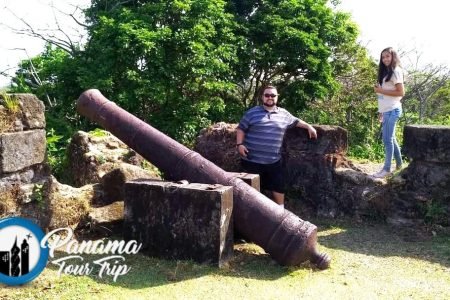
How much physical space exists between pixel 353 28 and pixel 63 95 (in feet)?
23.6

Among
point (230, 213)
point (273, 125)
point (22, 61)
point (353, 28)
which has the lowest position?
point (230, 213)

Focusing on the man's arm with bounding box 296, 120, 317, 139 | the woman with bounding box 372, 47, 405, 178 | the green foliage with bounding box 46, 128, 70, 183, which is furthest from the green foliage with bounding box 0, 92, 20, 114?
the woman with bounding box 372, 47, 405, 178

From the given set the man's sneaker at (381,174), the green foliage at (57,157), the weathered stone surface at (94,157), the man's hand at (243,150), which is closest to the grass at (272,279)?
the man's hand at (243,150)

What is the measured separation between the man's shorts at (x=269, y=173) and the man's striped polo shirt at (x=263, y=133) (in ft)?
0.19

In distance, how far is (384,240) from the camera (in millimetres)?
6125

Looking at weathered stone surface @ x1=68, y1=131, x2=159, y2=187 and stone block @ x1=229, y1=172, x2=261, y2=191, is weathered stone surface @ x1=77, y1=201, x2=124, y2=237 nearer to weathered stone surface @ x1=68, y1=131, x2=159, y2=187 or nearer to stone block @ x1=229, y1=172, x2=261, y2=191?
weathered stone surface @ x1=68, y1=131, x2=159, y2=187

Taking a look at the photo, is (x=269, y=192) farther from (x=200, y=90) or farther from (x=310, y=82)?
(x=310, y=82)

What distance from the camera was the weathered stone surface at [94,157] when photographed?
275 inches

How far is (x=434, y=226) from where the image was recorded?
21.0 feet

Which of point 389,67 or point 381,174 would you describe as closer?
point 389,67

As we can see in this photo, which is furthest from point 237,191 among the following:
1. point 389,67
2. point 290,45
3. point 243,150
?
point 290,45

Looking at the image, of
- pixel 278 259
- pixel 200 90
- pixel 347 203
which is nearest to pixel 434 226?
pixel 347 203

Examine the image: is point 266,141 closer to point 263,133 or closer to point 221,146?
point 263,133

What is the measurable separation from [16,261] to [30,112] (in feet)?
5.56
